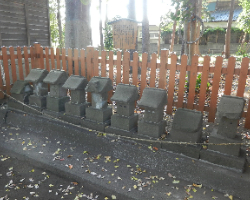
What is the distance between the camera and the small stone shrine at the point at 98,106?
3.86 meters

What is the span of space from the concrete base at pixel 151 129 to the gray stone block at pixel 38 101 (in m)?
2.48

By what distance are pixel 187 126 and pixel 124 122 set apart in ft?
3.67

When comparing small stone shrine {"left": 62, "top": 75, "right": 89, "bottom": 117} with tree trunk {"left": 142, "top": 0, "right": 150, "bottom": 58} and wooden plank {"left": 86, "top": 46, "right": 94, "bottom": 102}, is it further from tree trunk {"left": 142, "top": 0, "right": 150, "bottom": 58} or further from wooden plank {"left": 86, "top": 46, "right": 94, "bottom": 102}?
tree trunk {"left": 142, "top": 0, "right": 150, "bottom": 58}

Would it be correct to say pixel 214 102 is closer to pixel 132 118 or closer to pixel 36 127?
pixel 132 118

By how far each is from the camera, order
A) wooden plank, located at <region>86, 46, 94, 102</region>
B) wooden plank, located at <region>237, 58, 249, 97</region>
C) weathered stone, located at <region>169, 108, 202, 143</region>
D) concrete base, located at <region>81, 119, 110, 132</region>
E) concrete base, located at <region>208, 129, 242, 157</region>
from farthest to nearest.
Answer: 1. wooden plank, located at <region>86, 46, 94, 102</region>
2. concrete base, located at <region>81, 119, 110, 132</region>
3. wooden plank, located at <region>237, 58, 249, 97</region>
4. weathered stone, located at <region>169, 108, 202, 143</region>
5. concrete base, located at <region>208, 129, 242, 157</region>

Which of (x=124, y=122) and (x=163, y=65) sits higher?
(x=163, y=65)

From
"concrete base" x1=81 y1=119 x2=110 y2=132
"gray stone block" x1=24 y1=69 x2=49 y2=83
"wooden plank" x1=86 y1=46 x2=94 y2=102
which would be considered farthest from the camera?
"wooden plank" x1=86 y1=46 x2=94 y2=102

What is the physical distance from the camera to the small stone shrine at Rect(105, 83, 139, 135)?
3.60 m

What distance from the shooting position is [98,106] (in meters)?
3.99

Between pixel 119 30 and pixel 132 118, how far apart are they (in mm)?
2721

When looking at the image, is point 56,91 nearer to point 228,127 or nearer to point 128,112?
point 128,112

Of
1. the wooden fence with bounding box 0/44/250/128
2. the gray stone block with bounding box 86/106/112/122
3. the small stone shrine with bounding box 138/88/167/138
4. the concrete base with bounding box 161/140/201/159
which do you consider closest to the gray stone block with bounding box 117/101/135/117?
the small stone shrine with bounding box 138/88/167/138

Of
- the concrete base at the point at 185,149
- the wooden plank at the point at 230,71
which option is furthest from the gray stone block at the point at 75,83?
the wooden plank at the point at 230,71

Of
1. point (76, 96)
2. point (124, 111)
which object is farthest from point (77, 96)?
point (124, 111)
